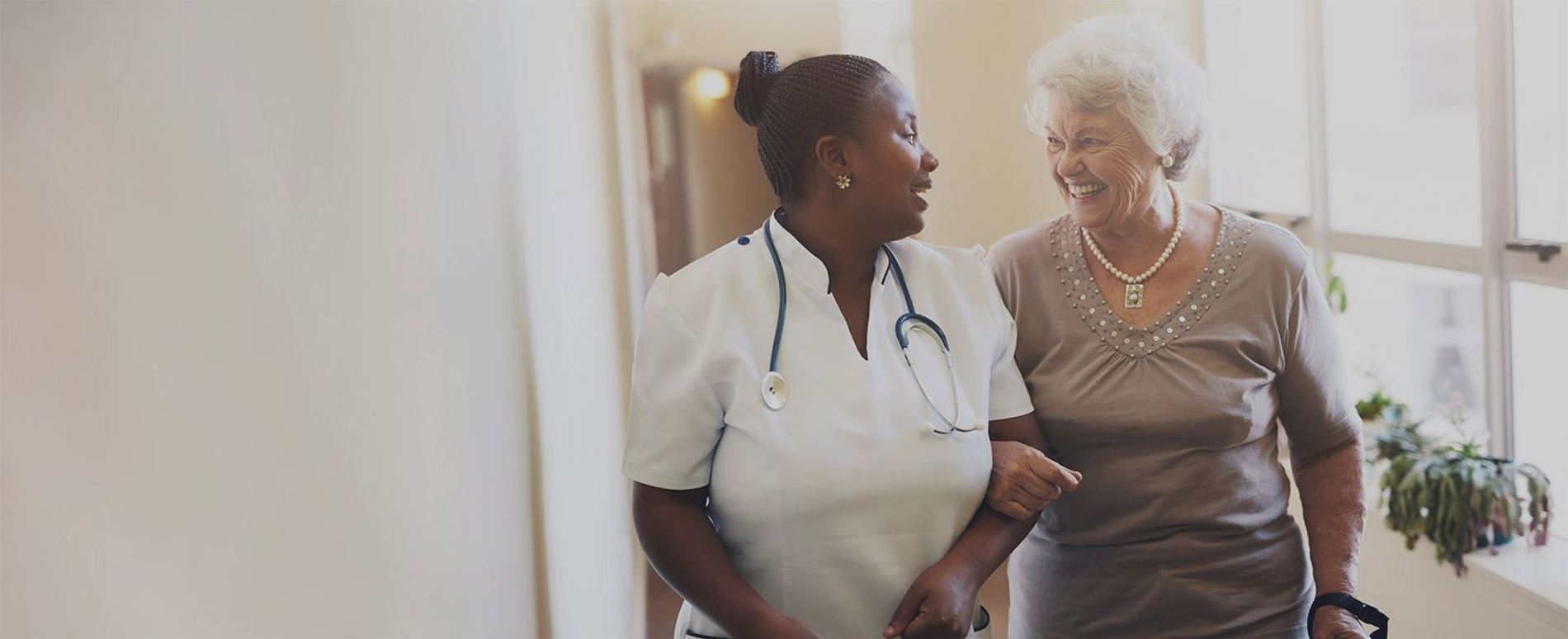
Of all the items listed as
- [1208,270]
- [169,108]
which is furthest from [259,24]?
[1208,270]

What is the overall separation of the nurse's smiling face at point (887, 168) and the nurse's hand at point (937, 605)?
1.32 feet

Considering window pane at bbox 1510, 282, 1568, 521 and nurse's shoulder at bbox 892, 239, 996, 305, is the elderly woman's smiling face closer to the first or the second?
nurse's shoulder at bbox 892, 239, 996, 305

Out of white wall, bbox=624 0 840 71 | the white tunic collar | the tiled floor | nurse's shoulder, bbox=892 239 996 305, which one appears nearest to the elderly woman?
nurse's shoulder, bbox=892 239 996 305

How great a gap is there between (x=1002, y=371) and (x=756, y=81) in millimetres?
488

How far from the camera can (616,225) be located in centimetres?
395

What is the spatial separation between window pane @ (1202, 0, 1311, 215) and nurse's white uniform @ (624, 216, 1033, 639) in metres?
2.56

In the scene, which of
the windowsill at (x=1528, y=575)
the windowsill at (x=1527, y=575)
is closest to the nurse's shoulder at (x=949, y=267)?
the windowsill at (x=1527, y=575)

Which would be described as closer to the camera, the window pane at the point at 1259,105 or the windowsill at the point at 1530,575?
the windowsill at the point at 1530,575

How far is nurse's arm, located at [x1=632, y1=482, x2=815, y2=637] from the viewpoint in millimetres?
1334

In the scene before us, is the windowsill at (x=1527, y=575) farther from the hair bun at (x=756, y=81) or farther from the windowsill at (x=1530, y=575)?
the hair bun at (x=756, y=81)

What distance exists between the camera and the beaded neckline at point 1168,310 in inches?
63.9

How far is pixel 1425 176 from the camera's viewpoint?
2900 mm

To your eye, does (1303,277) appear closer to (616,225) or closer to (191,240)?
(191,240)

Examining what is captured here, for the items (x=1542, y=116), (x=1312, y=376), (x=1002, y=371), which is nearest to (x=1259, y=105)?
(x=1542, y=116)
